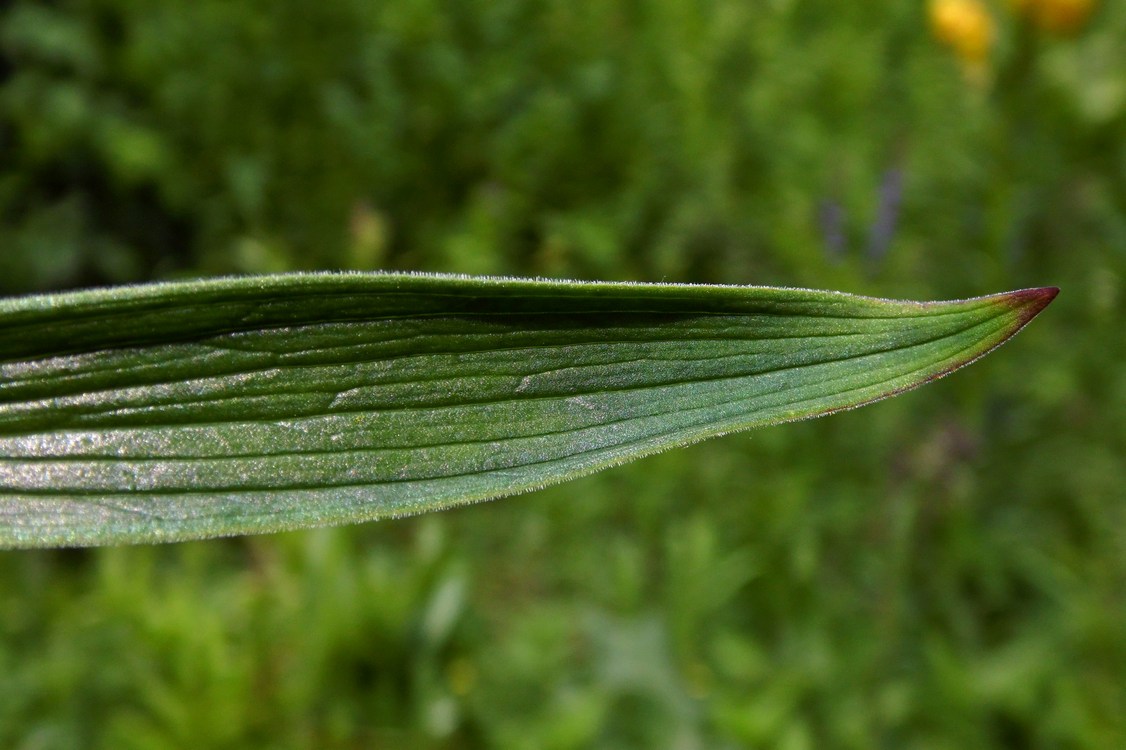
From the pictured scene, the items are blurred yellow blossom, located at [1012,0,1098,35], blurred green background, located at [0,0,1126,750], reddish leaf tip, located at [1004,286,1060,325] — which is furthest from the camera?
blurred yellow blossom, located at [1012,0,1098,35]

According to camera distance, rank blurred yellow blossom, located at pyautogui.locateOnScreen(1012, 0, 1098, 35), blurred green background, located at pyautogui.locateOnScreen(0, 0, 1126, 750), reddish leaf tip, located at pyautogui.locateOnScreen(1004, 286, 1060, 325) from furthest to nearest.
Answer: blurred yellow blossom, located at pyautogui.locateOnScreen(1012, 0, 1098, 35), blurred green background, located at pyautogui.locateOnScreen(0, 0, 1126, 750), reddish leaf tip, located at pyautogui.locateOnScreen(1004, 286, 1060, 325)

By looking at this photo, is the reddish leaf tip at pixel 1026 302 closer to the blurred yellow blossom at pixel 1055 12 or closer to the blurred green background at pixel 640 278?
the blurred green background at pixel 640 278

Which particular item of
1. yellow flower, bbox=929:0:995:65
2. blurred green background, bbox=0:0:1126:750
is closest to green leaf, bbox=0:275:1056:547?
blurred green background, bbox=0:0:1126:750

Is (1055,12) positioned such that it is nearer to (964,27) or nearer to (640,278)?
(964,27)

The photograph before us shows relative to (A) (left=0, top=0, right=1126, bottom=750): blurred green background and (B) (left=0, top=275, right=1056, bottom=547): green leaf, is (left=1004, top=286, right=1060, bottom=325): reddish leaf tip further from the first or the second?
(A) (left=0, top=0, right=1126, bottom=750): blurred green background

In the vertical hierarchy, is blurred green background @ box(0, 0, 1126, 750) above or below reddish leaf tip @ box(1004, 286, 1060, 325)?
below

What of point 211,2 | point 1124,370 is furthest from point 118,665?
point 1124,370

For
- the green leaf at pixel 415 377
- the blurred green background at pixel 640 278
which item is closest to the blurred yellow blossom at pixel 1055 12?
the blurred green background at pixel 640 278
